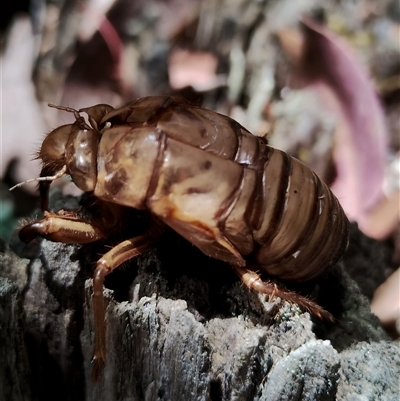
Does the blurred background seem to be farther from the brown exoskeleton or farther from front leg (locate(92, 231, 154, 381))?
front leg (locate(92, 231, 154, 381))

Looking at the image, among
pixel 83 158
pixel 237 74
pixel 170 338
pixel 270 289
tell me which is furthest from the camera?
pixel 237 74

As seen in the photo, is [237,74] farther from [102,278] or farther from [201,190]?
[102,278]

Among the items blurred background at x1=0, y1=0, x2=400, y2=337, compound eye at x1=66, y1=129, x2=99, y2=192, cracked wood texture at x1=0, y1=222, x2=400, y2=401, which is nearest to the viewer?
cracked wood texture at x1=0, y1=222, x2=400, y2=401

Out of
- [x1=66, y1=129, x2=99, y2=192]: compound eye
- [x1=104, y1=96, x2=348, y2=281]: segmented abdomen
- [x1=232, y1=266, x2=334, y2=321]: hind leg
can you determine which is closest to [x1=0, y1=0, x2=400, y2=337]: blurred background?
[x1=66, y1=129, x2=99, y2=192]: compound eye

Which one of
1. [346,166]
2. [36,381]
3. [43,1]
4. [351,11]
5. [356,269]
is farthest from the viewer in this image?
[351,11]

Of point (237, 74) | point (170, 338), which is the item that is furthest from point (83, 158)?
point (237, 74)

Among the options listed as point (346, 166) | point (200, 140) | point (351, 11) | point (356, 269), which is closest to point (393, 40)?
point (351, 11)

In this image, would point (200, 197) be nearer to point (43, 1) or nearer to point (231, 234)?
point (231, 234)
